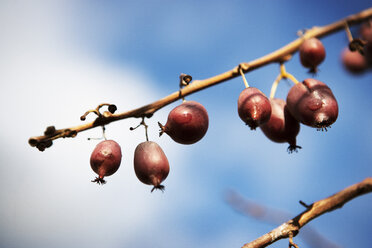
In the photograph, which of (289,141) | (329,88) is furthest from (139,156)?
(329,88)

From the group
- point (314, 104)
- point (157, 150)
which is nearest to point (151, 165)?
point (157, 150)

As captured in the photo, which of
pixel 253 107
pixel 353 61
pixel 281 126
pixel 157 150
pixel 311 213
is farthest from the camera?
pixel 353 61

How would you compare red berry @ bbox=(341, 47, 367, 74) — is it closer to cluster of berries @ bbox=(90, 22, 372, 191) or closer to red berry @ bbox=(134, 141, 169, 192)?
cluster of berries @ bbox=(90, 22, 372, 191)

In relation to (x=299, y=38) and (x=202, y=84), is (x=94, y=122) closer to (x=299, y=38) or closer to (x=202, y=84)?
(x=202, y=84)

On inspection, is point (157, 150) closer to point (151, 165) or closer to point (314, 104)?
point (151, 165)

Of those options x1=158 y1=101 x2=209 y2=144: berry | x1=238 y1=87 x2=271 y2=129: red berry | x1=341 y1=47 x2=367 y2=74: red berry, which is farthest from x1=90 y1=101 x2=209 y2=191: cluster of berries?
x1=341 y1=47 x2=367 y2=74: red berry

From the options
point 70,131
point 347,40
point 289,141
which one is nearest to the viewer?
point 70,131
